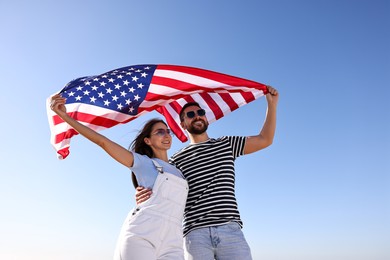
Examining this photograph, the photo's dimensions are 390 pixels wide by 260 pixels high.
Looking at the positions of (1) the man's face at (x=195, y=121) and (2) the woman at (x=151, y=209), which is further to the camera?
(1) the man's face at (x=195, y=121)

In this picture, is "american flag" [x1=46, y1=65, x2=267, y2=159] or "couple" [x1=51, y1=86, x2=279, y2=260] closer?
"couple" [x1=51, y1=86, x2=279, y2=260]

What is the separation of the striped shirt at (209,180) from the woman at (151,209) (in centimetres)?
33

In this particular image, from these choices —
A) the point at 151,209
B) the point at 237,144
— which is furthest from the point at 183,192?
the point at 237,144

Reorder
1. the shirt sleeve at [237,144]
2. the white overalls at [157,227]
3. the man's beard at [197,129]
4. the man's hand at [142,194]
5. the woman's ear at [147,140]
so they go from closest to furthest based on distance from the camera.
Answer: the white overalls at [157,227] → the man's hand at [142,194] → the woman's ear at [147,140] → the shirt sleeve at [237,144] → the man's beard at [197,129]

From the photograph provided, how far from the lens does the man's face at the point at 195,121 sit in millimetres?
6845

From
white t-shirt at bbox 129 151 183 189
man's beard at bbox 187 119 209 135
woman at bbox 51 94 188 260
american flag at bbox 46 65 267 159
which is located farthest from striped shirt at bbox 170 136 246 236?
american flag at bbox 46 65 267 159

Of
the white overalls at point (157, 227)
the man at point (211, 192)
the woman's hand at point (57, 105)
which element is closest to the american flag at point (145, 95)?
the woman's hand at point (57, 105)

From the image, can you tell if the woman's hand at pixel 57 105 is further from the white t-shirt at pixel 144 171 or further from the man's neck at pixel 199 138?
the man's neck at pixel 199 138

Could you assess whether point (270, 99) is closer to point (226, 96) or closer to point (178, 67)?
point (226, 96)

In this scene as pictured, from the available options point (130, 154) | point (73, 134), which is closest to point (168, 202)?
point (130, 154)

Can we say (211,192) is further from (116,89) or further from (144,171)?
(116,89)

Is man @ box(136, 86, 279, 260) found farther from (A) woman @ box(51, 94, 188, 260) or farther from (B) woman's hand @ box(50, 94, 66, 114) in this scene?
(B) woman's hand @ box(50, 94, 66, 114)

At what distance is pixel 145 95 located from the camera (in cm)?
798

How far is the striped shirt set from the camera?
5.95 meters
